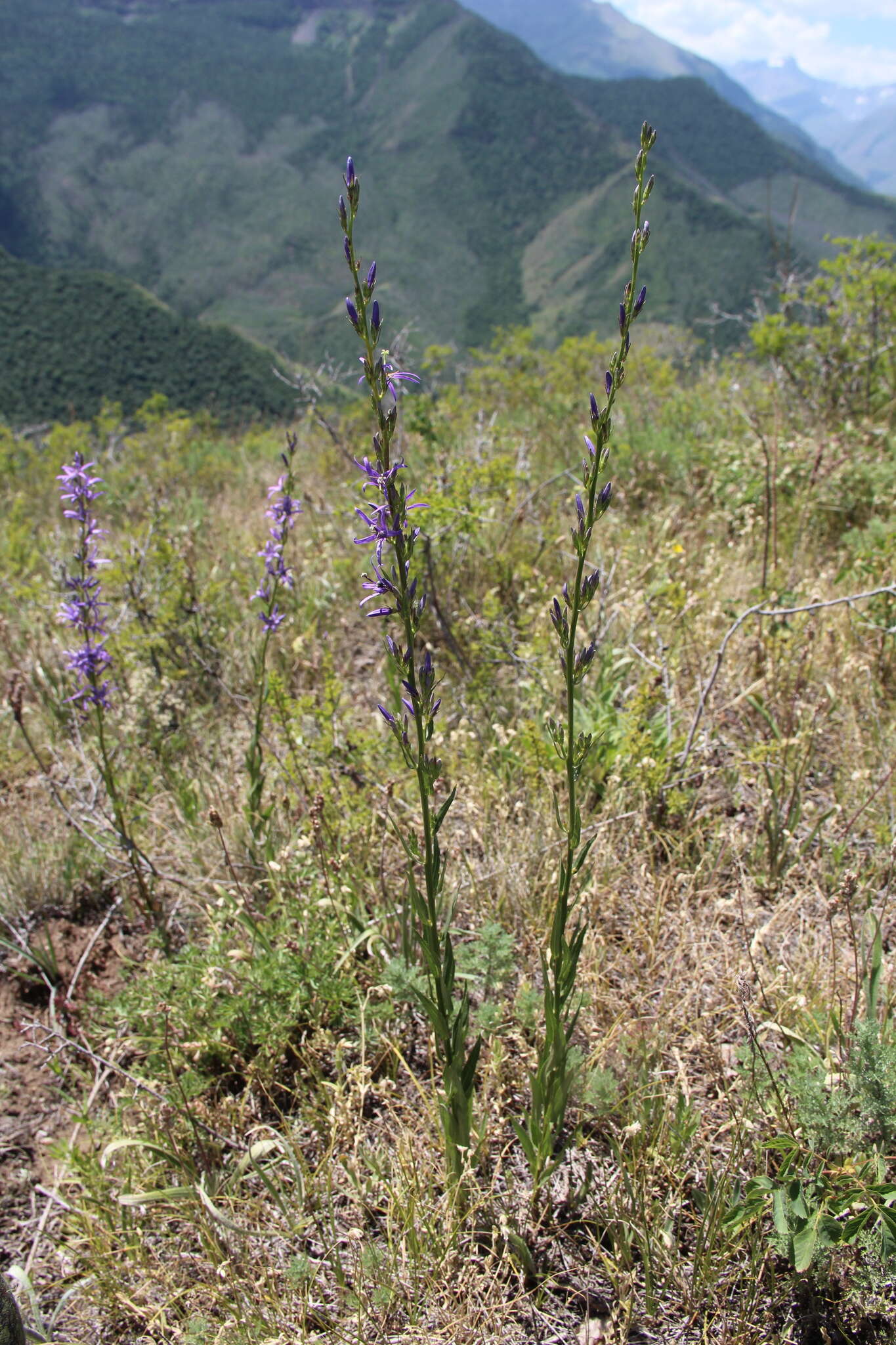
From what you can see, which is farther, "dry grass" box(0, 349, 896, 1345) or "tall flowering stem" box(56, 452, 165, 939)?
"tall flowering stem" box(56, 452, 165, 939)

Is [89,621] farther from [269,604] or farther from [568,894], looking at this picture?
[568,894]

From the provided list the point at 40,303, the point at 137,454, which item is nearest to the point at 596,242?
the point at 40,303

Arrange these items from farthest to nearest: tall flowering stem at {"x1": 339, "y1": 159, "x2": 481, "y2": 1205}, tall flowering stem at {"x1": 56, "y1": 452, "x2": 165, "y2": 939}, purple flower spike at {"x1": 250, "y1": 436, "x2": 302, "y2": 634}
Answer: purple flower spike at {"x1": 250, "y1": 436, "x2": 302, "y2": 634} → tall flowering stem at {"x1": 56, "y1": 452, "x2": 165, "y2": 939} → tall flowering stem at {"x1": 339, "y1": 159, "x2": 481, "y2": 1205}

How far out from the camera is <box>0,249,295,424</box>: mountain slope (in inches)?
2650

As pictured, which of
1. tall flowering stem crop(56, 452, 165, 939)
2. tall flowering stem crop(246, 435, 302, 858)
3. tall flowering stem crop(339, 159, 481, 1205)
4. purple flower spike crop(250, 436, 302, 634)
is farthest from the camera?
purple flower spike crop(250, 436, 302, 634)

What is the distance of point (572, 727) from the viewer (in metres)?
1.48

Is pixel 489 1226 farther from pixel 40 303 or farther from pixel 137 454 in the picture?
pixel 40 303

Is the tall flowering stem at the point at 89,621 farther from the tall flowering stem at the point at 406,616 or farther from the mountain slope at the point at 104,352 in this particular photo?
the mountain slope at the point at 104,352

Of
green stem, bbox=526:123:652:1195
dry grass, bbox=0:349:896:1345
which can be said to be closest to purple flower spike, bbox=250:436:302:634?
dry grass, bbox=0:349:896:1345

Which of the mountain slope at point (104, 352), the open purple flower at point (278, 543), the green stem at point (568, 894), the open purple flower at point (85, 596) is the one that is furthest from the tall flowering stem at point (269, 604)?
the mountain slope at point (104, 352)

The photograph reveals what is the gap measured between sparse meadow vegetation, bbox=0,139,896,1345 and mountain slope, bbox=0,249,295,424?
210ft

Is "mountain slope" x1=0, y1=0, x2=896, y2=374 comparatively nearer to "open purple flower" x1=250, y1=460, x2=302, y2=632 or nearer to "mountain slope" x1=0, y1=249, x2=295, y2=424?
"mountain slope" x1=0, y1=249, x2=295, y2=424

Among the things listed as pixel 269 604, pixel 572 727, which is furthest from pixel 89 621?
pixel 572 727

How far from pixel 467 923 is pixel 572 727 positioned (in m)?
1.30
